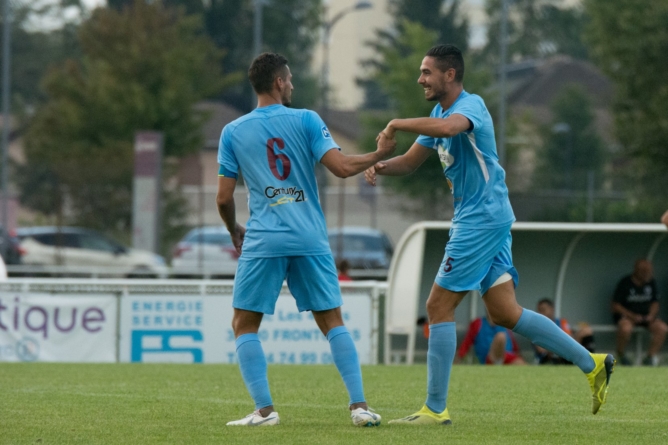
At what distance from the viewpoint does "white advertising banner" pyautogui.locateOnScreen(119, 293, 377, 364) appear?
15.7m

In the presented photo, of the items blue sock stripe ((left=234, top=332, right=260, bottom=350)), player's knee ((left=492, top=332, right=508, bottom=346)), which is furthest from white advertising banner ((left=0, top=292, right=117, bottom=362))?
blue sock stripe ((left=234, top=332, right=260, bottom=350))

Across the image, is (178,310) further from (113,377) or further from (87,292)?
(113,377)

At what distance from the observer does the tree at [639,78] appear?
3256cm

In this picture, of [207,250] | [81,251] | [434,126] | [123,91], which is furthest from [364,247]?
[434,126]

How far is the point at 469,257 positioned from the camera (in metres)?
7.00

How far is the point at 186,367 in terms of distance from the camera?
42.8 ft

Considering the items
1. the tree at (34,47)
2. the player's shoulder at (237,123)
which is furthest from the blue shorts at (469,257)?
the tree at (34,47)

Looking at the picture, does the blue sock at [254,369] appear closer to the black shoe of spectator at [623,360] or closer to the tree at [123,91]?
the black shoe of spectator at [623,360]

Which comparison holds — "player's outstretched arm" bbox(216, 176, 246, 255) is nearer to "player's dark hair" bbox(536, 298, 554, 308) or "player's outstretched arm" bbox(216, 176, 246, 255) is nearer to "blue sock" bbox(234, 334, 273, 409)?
"blue sock" bbox(234, 334, 273, 409)

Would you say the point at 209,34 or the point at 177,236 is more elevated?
the point at 209,34

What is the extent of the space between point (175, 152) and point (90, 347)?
79.9 feet

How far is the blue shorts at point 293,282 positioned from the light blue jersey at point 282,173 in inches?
2.1

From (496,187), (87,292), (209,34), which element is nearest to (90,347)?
(87,292)

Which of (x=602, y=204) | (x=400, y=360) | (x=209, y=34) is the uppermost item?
(x=209, y=34)
